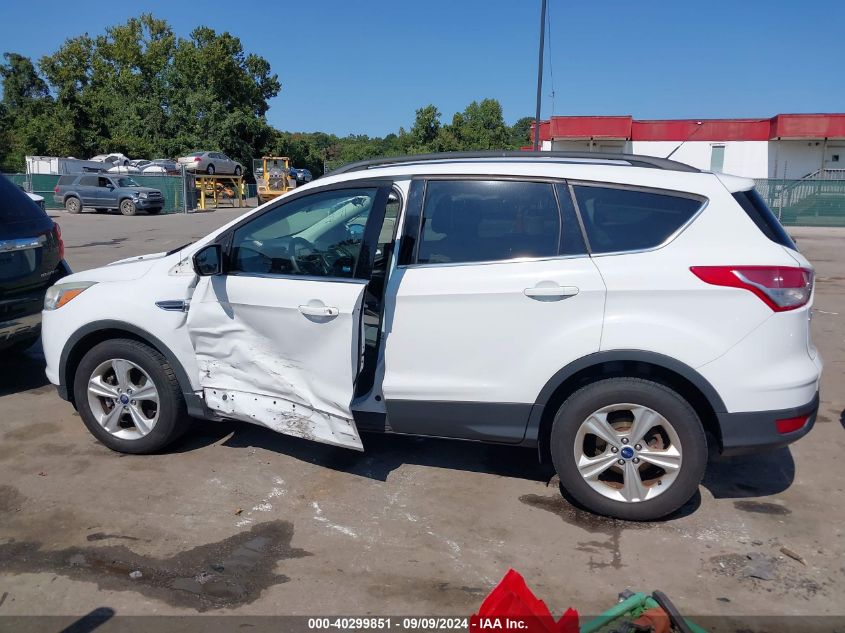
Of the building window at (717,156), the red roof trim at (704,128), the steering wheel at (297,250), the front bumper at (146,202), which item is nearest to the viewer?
the steering wheel at (297,250)

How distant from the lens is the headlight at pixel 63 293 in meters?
4.70

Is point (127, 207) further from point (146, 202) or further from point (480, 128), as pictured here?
point (480, 128)

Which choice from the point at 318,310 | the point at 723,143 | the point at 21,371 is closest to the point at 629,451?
the point at 318,310

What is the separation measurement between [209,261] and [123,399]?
1.12 metres

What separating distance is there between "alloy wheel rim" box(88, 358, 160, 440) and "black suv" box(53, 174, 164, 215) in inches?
1082

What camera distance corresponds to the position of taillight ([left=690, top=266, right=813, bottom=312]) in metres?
3.54

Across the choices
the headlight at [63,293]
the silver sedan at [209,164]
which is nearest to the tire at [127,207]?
the silver sedan at [209,164]

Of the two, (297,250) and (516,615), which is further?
(297,250)

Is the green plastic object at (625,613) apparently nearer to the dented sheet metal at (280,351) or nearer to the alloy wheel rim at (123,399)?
the dented sheet metal at (280,351)

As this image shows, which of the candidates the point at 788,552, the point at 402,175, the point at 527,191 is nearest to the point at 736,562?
the point at 788,552

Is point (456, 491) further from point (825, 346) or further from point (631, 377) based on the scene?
point (825, 346)

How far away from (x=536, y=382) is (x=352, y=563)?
4.33 feet

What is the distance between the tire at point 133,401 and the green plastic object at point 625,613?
2.89m

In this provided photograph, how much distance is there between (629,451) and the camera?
374 cm
